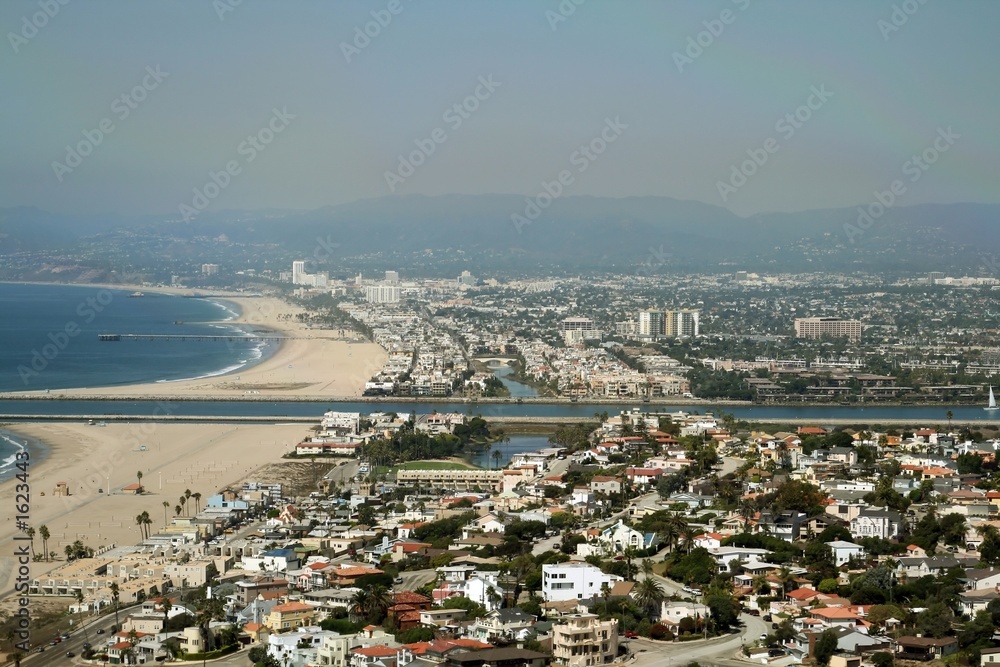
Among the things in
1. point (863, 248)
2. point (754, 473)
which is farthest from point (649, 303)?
point (863, 248)

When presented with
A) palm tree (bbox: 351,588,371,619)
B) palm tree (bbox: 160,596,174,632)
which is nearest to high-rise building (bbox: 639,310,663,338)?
palm tree (bbox: 160,596,174,632)

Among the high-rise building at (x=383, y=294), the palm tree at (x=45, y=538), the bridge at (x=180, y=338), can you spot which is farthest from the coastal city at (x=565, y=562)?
the high-rise building at (x=383, y=294)

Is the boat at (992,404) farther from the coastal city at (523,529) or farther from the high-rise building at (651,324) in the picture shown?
the high-rise building at (651,324)

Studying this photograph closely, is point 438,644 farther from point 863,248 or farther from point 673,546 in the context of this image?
point 863,248

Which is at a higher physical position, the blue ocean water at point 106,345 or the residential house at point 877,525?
the blue ocean water at point 106,345

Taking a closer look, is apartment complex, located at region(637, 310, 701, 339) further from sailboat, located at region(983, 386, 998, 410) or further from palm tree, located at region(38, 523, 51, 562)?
palm tree, located at region(38, 523, 51, 562)

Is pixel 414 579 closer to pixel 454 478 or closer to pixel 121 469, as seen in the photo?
pixel 454 478
